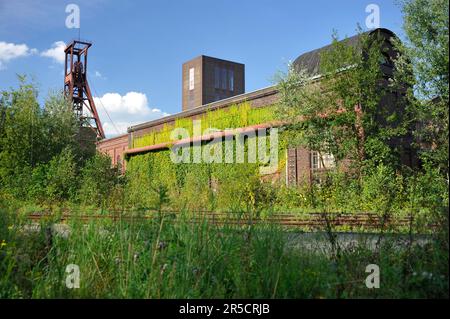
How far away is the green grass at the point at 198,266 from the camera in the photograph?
2.97 meters

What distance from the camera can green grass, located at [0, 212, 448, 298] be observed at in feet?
9.74

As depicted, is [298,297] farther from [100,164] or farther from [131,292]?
[100,164]

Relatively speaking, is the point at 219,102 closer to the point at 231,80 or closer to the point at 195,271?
the point at 195,271

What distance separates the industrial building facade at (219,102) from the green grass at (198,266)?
40.7 ft

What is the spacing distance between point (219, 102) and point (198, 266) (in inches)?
822

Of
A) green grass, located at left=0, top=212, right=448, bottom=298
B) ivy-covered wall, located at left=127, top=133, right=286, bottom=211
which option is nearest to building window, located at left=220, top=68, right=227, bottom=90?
ivy-covered wall, located at left=127, top=133, right=286, bottom=211

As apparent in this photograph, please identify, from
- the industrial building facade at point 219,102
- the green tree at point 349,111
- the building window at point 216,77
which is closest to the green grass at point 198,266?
the green tree at point 349,111

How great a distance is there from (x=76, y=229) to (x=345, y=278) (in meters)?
2.53

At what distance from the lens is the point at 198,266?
3.28 metres

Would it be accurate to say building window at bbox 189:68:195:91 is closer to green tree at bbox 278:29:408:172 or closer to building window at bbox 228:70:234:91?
building window at bbox 228:70:234:91

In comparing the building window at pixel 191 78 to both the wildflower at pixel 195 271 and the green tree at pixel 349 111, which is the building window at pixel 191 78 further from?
the wildflower at pixel 195 271

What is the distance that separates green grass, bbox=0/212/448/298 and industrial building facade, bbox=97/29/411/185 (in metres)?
12.4
